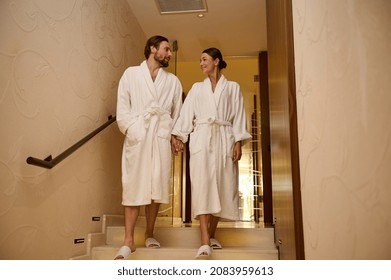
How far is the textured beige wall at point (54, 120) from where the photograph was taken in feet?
5.28

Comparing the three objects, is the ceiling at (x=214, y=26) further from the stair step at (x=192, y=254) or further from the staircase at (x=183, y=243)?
the stair step at (x=192, y=254)

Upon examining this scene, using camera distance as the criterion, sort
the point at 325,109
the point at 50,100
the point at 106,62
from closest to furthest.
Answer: the point at 325,109 → the point at 50,100 → the point at 106,62

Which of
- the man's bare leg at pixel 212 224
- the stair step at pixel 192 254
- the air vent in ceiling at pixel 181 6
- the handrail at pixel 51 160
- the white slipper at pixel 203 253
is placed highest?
the air vent in ceiling at pixel 181 6

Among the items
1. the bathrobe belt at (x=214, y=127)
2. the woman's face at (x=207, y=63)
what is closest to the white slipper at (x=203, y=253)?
the bathrobe belt at (x=214, y=127)

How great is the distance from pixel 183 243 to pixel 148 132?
77 centimetres

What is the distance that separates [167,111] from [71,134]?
23.3 inches

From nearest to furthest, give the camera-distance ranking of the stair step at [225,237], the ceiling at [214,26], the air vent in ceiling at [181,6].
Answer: the stair step at [225,237]
the air vent in ceiling at [181,6]
the ceiling at [214,26]

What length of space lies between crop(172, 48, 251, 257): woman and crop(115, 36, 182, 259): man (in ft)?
0.45

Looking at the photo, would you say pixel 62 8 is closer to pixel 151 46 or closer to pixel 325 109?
pixel 151 46

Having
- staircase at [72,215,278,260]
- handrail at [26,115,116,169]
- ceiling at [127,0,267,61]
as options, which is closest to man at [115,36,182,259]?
staircase at [72,215,278,260]

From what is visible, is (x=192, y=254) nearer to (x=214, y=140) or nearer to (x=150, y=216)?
(x=150, y=216)
